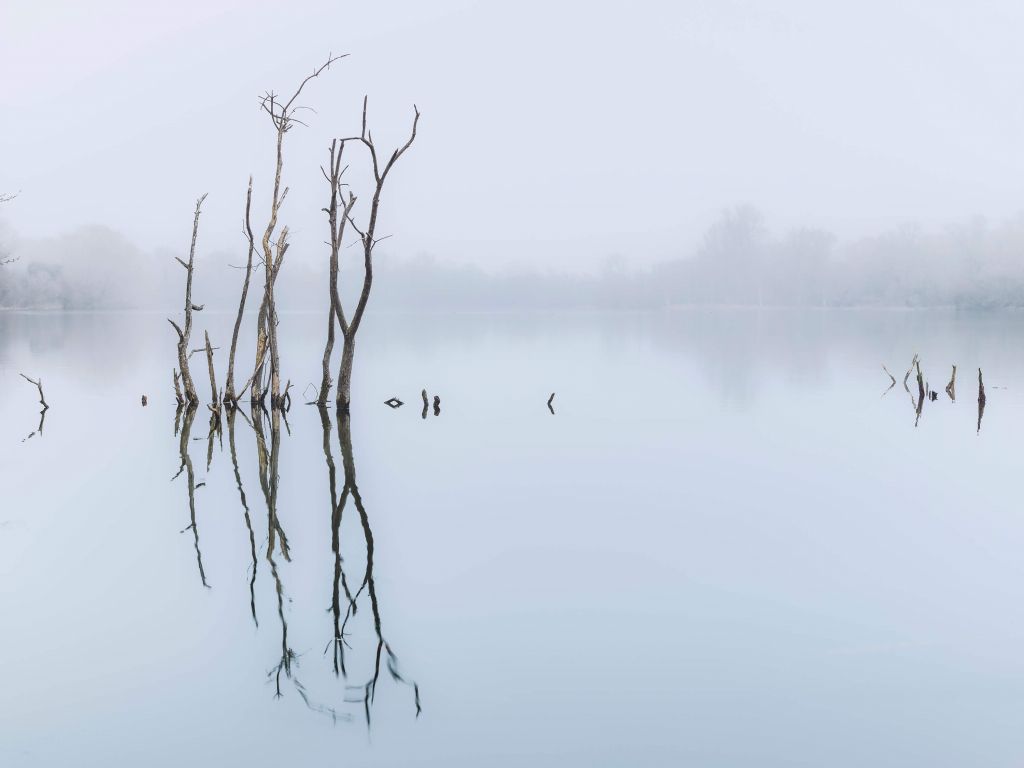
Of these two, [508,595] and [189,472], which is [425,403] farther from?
[508,595]

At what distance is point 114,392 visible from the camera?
84.8 feet

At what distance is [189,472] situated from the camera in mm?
13633

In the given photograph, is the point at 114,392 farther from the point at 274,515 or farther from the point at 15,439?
the point at 274,515

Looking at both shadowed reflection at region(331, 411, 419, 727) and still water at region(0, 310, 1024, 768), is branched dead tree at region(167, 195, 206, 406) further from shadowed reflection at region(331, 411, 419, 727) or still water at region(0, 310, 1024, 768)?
shadowed reflection at region(331, 411, 419, 727)

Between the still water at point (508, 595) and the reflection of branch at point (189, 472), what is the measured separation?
0.23ft

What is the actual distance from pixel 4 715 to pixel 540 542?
5539mm

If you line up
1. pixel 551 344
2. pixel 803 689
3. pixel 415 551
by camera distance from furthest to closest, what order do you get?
pixel 551 344
pixel 415 551
pixel 803 689

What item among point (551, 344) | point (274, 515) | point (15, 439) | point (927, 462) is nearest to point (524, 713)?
point (274, 515)

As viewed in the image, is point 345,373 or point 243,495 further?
point 345,373

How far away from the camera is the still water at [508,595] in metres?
5.82

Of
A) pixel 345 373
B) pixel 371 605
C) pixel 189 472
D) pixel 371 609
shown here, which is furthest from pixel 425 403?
pixel 371 609

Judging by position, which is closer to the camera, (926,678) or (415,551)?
(926,678)

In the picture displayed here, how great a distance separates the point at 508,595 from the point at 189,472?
6830 millimetres

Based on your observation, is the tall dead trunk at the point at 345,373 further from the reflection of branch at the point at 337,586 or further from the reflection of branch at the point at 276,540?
the reflection of branch at the point at 337,586
